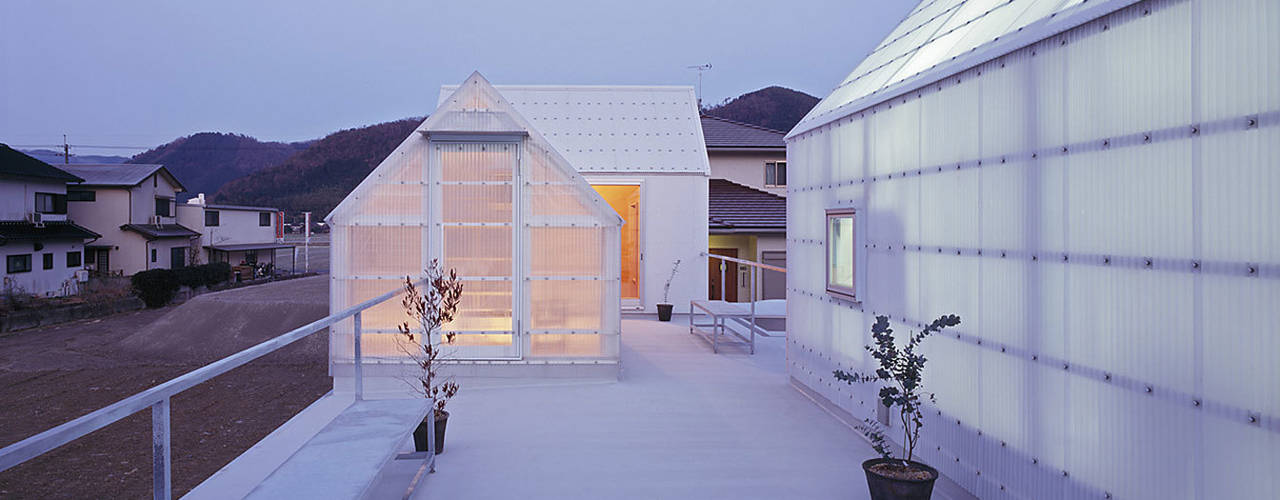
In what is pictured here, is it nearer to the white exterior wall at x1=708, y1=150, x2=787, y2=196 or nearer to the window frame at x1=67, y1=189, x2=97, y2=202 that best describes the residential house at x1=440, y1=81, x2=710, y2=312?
the white exterior wall at x1=708, y1=150, x2=787, y2=196

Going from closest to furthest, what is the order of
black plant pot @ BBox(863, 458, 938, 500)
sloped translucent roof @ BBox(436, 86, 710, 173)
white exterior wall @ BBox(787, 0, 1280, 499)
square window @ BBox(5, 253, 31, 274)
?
white exterior wall @ BBox(787, 0, 1280, 499) < black plant pot @ BBox(863, 458, 938, 500) < sloped translucent roof @ BBox(436, 86, 710, 173) < square window @ BBox(5, 253, 31, 274)

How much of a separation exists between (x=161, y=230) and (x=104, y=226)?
2385mm

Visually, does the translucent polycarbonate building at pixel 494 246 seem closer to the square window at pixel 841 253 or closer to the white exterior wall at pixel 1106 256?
the square window at pixel 841 253

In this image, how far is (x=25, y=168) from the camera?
30.1 m

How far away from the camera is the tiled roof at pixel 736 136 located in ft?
77.2

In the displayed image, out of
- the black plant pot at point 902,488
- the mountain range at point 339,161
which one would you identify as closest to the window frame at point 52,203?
the mountain range at point 339,161

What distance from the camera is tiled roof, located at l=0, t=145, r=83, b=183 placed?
96.2 ft

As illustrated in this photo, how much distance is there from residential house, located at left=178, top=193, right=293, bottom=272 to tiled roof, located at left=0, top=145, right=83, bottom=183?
784 cm

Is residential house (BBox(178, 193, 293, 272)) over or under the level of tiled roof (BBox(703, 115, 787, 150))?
under

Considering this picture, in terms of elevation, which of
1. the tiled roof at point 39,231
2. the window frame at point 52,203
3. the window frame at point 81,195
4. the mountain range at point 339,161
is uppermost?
the mountain range at point 339,161

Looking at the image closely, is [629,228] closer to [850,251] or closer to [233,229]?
[850,251]

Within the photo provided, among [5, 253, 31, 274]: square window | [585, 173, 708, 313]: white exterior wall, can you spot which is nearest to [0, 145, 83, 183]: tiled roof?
[5, 253, 31, 274]: square window

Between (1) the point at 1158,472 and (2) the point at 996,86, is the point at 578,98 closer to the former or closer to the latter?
(2) the point at 996,86

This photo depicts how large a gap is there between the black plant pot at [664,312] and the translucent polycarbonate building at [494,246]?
5923 millimetres
